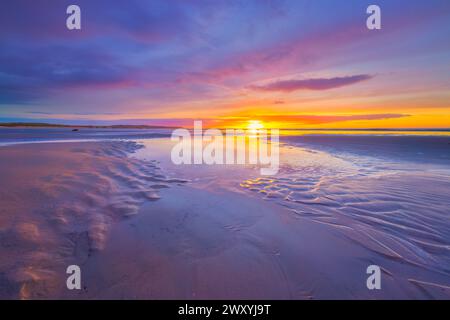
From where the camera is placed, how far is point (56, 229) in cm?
356

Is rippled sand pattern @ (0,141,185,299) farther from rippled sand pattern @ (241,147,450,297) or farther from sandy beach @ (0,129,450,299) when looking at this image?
rippled sand pattern @ (241,147,450,297)

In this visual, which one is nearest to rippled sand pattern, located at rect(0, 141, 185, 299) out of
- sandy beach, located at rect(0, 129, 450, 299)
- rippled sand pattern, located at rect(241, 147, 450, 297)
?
sandy beach, located at rect(0, 129, 450, 299)

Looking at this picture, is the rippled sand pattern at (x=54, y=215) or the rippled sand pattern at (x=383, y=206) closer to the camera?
the rippled sand pattern at (x=54, y=215)

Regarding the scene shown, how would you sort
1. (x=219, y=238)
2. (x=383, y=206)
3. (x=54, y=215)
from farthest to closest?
(x=383, y=206) < (x=54, y=215) < (x=219, y=238)

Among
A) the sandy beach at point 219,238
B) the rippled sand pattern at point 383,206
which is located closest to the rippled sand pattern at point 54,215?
the sandy beach at point 219,238

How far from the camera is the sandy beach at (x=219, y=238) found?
98.9 inches

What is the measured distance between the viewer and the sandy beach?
8.24 ft

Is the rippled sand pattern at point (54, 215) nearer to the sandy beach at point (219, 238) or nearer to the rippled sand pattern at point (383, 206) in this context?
the sandy beach at point (219, 238)

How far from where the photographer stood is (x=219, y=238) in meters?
3.62

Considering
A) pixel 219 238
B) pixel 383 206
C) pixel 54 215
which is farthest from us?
pixel 383 206

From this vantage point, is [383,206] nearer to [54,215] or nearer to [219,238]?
[219,238]

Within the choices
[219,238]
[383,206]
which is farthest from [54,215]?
[383,206]
